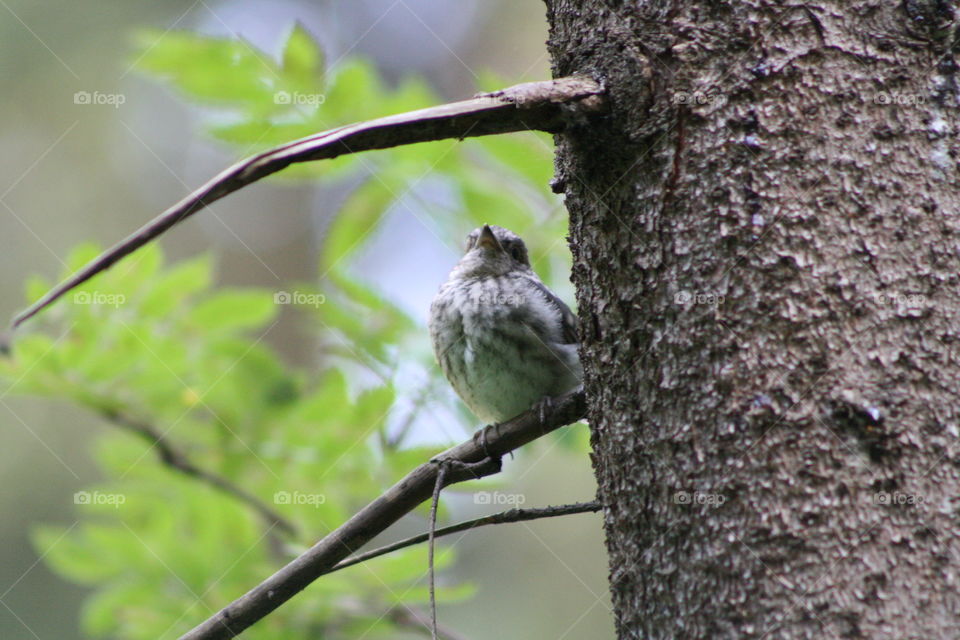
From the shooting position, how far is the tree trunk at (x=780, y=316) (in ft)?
4.71

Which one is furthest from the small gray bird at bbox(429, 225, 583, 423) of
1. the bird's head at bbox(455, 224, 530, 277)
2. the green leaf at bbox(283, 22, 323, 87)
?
the green leaf at bbox(283, 22, 323, 87)

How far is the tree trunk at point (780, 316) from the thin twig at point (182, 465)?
8.48ft

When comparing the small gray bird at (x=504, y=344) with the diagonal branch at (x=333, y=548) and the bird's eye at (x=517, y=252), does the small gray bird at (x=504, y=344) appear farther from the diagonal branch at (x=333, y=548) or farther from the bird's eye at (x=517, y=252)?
the diagonal branch at (x=333, y=548)

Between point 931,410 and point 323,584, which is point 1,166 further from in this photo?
point 931,410

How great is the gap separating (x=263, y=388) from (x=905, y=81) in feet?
10.4

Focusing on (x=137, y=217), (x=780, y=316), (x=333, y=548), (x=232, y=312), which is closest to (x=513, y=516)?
(x=333, y=548)

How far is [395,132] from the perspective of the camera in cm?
144

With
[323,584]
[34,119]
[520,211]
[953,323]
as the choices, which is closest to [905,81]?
[953,323]

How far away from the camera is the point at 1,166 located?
12.0m

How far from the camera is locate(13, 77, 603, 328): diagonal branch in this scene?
1242 millimetres

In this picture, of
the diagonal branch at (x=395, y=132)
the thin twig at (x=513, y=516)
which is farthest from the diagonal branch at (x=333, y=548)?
the diagonal branch at (x=395, y=132)

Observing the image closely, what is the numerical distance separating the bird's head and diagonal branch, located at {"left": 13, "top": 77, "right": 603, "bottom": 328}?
3128 millimetres

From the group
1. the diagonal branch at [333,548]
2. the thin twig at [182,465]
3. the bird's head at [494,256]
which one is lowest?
the diagonal branch at [333,548]

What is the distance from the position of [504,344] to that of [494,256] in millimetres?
837
